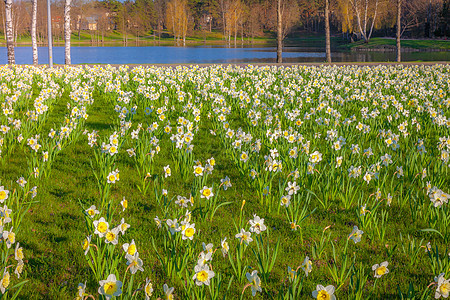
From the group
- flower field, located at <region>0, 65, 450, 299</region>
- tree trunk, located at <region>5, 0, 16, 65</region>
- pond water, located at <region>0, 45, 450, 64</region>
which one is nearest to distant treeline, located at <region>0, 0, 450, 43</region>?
pond water, located at <region>0, 45, 450, 64</region>

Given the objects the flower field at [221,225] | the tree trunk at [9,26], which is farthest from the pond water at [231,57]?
the flower field at [221,225]

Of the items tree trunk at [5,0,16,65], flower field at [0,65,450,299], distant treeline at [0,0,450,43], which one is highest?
distant treeline at [0,0,450,43]

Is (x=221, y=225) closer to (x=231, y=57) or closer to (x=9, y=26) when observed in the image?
(x=9, y=26)

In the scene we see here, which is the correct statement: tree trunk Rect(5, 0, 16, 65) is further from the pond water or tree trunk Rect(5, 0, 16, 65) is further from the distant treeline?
the distant treeline

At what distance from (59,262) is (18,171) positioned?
7.93ft

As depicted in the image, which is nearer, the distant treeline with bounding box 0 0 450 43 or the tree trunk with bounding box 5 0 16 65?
the tree trunk with bounding box 5 0 16 65

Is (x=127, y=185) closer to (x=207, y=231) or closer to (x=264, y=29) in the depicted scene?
(x=207, y=231)

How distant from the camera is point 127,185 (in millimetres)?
4758

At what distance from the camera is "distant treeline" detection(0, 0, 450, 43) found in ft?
242

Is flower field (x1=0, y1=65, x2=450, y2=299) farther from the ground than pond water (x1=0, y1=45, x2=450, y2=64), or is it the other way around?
pond water (x1=0, y1=45, x2=450, y2=64)

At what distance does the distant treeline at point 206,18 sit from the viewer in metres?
73.9

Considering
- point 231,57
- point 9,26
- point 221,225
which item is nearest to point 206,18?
point 231,57

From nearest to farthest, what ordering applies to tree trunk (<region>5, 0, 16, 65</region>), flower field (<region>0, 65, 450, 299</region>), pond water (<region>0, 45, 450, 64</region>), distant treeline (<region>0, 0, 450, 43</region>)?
flower field (<region>0, 65, 450, 299</region>)
tree trunk (<region>5, 0, 16, 65</region>)
pond water (<region>0, 45, 450, 64</region>)
distant treeline (<region>0, 0, 450, 43</region>)

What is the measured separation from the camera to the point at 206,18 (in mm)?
121562
